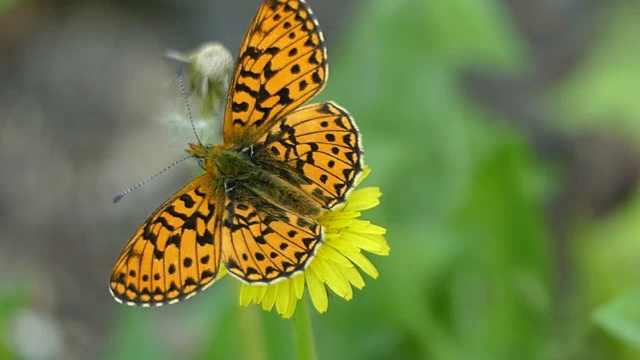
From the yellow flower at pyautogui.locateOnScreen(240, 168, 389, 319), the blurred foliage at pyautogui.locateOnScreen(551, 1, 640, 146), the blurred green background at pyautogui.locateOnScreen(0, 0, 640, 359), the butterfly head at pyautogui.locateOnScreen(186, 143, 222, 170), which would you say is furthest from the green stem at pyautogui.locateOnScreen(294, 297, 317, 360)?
the blurred foliage at pyautogui.locateOnScreen(551, 1, 640, 146)

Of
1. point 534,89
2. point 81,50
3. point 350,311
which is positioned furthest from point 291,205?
point 81,50

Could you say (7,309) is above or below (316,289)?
below

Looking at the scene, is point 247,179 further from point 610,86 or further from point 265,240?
point 610,86

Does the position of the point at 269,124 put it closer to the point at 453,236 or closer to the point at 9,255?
the point at 453,236

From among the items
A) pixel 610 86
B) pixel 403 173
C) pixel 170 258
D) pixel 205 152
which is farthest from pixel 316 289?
pixel 610 86

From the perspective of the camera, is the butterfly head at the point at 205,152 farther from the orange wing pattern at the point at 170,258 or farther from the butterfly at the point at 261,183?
the orange wing pattern at the point at 170,258

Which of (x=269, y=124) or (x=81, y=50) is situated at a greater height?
(x=81, y=50)
